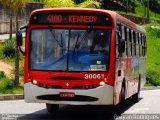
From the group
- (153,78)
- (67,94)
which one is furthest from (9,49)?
(67,94)

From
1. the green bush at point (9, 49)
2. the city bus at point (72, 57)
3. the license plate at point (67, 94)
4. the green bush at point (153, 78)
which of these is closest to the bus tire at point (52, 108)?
the city bus at point (72, 57)

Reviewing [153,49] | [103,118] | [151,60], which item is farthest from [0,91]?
[153,49]

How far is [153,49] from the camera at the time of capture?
58.5m

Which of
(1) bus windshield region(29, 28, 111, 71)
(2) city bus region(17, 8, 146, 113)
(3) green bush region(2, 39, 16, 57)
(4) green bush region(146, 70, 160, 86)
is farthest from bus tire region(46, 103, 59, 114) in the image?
(4) green bush region(146, 70, 160, 86)

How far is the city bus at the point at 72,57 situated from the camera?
16.0m

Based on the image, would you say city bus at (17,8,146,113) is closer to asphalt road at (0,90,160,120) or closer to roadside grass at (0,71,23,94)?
asphalt road at (0,90,160,120)

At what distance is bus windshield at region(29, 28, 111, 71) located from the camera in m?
16.2

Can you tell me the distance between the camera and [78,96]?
16.0 m

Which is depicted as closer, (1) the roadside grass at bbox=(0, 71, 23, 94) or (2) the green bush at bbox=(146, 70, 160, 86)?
(1) the roadside grass at bbox=(0, 71, 23, 94)

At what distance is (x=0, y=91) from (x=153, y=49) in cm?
3326

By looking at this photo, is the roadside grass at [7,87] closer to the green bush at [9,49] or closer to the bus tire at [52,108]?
the green bush at [9,49]

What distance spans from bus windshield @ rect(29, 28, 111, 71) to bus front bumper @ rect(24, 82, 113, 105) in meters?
0.60

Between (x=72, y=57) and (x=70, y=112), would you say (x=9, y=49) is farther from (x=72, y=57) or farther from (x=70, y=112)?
(x=72, y=57)

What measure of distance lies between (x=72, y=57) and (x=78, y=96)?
1.10m
